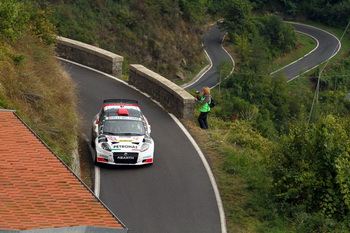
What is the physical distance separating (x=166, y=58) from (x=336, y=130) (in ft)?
149

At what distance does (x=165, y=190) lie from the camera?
17.2 m

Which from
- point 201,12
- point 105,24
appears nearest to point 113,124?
point 105,24

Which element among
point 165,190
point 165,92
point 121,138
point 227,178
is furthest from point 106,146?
point 165,92

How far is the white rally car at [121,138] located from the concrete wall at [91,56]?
9.26 m

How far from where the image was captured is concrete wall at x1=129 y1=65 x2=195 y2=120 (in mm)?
23234

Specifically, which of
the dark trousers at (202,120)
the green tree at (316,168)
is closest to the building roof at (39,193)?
the green tree at (316,168)

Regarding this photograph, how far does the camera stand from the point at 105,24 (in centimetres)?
5709

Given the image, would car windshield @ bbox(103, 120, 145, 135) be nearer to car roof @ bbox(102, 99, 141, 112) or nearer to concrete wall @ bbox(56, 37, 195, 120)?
car roof @ bbox(102, 99, 141, 112)

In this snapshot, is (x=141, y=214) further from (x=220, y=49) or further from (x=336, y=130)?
(x=220, y=49)

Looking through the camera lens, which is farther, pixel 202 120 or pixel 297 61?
pixel 297 61

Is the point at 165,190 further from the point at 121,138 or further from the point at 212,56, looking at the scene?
the point at 212,56

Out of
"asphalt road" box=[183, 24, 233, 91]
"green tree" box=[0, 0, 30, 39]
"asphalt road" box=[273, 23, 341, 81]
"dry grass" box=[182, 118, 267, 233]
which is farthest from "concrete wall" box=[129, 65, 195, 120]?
"asphalt road" box=[273, 23, 341, 81]

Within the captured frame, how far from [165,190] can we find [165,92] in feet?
26.8

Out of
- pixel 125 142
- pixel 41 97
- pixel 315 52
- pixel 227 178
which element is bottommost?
pixel 315 52
